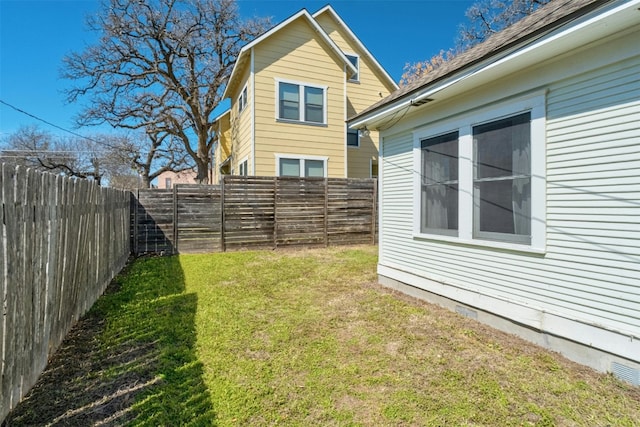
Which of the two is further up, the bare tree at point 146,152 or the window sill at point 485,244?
the bare tree at point 146,152

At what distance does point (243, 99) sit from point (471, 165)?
10.2m

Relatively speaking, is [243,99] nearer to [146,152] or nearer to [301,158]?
[301,158]

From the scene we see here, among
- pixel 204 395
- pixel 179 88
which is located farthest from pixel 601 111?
pixel 179 88

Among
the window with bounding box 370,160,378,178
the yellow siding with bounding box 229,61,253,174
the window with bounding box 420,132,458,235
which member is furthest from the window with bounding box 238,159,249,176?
the window with bounding box 420,132,458,235

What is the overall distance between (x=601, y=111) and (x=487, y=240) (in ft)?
5.46

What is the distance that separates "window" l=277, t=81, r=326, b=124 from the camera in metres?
11.1

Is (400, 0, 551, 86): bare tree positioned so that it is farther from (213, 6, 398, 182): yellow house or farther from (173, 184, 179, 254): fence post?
(173, 184, 179, 254): fence post

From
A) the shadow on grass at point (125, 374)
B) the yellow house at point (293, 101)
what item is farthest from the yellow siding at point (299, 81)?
the shadow on grass at point (125, 374)

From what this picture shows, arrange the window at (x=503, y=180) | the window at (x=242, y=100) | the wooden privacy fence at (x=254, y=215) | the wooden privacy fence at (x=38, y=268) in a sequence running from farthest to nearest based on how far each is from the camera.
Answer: the window at (x=242, y=100), the wooden privacy fence at (x=254, y=215), the window at (x=503, y=180), the wooden privacy fence at (x=38, y=268)

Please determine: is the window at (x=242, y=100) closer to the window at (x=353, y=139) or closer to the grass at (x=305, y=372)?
the window at (x=353, y=139)

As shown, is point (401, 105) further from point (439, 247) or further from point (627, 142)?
point (627, 142)

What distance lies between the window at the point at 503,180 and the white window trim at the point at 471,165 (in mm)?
65

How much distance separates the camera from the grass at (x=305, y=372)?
2.24 metres

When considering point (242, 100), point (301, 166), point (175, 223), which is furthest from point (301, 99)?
point (175, 223)
